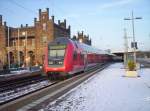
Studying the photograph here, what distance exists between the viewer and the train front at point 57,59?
21.5 metres

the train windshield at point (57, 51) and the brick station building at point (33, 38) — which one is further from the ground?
the brick station building at point (33, 38)

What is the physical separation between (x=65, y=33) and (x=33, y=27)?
1003cm

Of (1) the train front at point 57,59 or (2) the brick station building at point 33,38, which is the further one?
(2) the brick station building at point 33,38

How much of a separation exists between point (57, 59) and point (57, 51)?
84cm

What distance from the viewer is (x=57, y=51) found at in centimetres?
2236

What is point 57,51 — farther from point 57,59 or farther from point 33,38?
point 33,38

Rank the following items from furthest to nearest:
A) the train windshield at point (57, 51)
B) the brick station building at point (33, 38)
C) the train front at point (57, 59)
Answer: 1. the brick station building at point (33, 38)
2. the train windshield at point (57, 51)
3. the train front at point (57, 59)

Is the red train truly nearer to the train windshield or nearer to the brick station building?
the train windshield

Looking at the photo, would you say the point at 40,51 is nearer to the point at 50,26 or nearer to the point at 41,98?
the point at 50,26

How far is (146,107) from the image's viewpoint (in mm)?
10227

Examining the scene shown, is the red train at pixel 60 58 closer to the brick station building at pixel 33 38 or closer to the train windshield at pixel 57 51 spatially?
the train windshield at pixel 57 51

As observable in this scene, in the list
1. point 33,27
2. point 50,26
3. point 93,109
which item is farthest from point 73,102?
point 33,27

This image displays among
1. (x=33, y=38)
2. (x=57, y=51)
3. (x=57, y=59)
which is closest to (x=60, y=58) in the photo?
(x=57, y=59)

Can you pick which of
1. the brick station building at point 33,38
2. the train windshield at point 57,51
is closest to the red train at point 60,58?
the train windshield at point 57,51
